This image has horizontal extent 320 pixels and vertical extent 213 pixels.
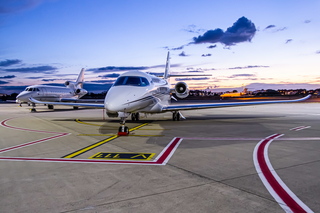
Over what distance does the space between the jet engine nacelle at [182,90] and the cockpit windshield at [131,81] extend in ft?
21.8

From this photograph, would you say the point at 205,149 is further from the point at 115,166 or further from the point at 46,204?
the point at 46,204

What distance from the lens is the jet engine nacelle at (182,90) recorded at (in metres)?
18.4

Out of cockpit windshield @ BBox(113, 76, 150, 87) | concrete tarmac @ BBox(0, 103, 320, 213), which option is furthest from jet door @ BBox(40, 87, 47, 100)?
concrete tarmac @ BBox(0, 103, 320, 213)

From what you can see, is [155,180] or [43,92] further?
[43,92]

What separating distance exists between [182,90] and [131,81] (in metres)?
7.70

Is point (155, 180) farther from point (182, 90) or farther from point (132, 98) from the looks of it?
point (182, 90)

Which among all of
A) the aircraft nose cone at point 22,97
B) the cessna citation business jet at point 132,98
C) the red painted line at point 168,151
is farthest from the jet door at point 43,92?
the red painted line at point 168,151

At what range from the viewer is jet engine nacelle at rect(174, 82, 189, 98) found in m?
18.4

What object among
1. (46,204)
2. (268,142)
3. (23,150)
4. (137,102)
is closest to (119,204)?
(46,204)

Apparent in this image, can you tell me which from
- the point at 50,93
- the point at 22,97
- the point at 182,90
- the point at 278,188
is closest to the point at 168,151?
the point at 278,188

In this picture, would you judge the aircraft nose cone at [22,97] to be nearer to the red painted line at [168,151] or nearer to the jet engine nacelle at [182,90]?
the jet engine nacelle at [182,90]

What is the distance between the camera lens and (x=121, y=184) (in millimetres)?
4277

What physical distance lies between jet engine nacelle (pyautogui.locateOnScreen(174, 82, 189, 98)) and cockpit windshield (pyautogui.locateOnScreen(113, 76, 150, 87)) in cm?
665

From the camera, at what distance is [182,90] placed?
18.5 m
